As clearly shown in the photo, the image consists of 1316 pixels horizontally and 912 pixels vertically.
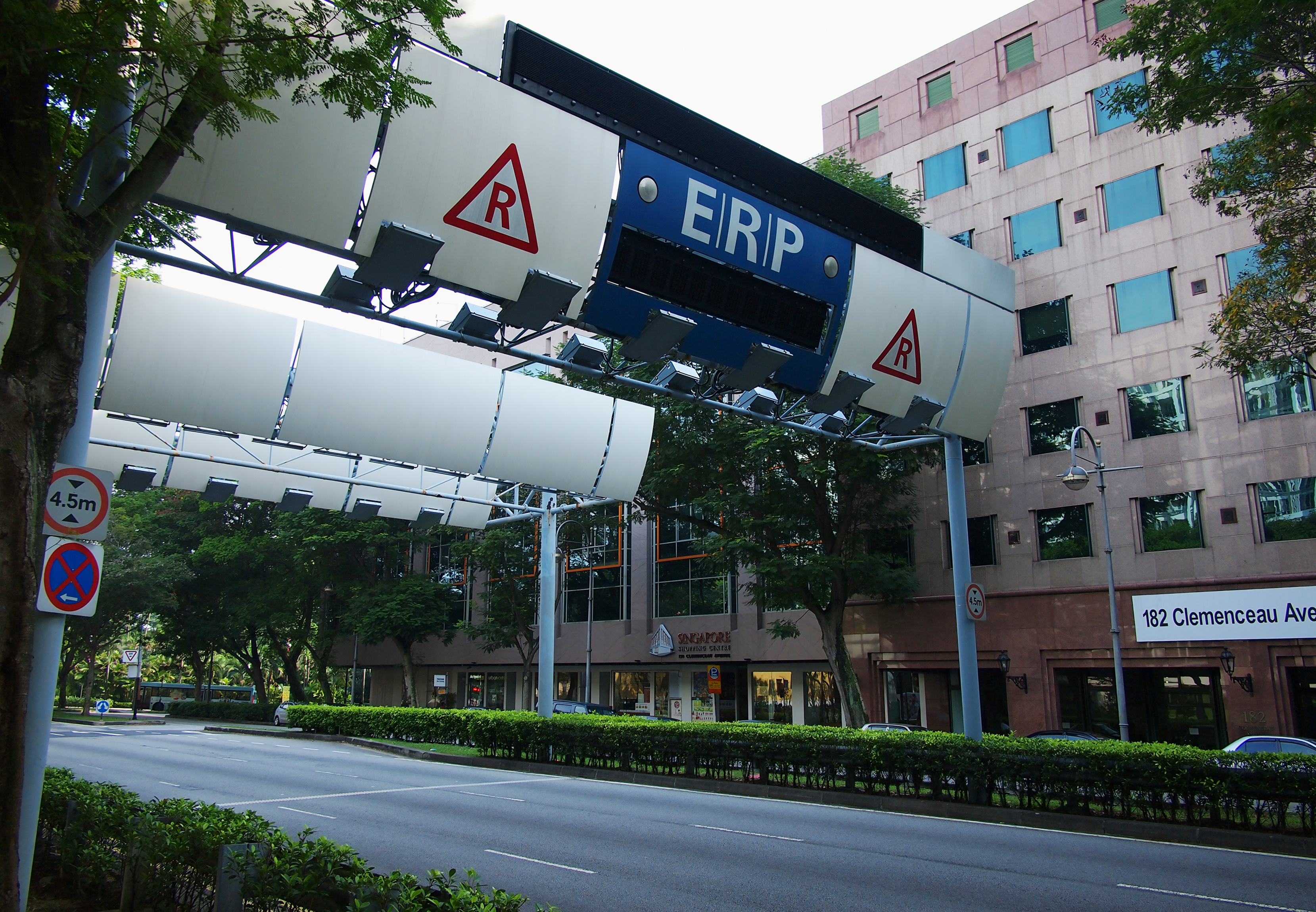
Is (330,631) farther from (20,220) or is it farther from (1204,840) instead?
(20,220)

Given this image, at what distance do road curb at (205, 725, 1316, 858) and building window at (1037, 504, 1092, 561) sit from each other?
545 inches

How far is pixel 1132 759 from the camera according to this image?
578 inches

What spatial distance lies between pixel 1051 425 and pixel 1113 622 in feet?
23.6

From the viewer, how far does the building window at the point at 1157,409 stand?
26.8m

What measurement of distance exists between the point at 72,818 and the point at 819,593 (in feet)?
76.2

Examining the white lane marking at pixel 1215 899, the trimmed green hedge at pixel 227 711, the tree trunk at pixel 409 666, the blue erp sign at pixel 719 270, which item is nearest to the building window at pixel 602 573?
the tree trunk at pixel 409 666

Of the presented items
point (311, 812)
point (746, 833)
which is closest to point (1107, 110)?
point (746, 833)

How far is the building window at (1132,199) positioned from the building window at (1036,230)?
5.17 ft

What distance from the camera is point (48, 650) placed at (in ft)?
22.7

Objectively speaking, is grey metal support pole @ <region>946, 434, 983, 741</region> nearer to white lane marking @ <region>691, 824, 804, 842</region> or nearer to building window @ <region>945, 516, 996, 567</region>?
white lane marking @ <region>691, 824, 804, 842</region>

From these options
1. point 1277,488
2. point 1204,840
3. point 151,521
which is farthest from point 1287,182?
point 151,521

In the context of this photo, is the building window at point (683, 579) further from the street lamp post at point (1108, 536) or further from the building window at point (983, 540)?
the street lamp post at point (1108, 536)

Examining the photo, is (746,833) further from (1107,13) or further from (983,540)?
(1107,13)

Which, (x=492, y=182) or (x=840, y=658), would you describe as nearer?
(x=492, y=182)
